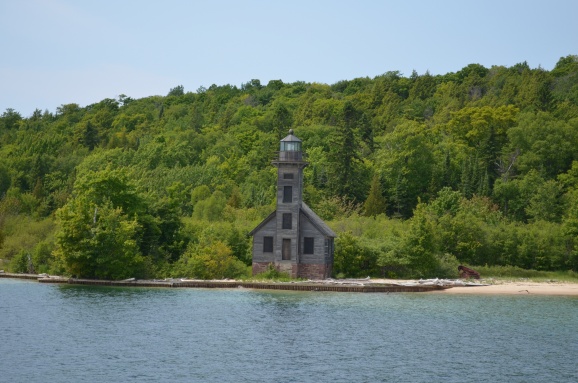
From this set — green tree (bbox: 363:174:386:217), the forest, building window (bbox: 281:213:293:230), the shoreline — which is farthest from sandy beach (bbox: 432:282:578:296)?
green tree (bbox: 363:174:386:217)

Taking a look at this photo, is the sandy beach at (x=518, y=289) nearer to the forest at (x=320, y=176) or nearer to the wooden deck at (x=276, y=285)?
the wooden deck at (x=276, y=285)

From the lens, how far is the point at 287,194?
6131cm

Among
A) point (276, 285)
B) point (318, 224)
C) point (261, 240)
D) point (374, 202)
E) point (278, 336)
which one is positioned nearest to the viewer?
point (278, 336)

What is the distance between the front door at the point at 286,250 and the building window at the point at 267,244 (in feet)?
3.18

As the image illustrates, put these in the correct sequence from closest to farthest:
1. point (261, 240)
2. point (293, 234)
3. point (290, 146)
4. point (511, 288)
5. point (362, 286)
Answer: point (362, 286)
point (511, 288)
point (293, 234)
point (290, 146)
point (261, 240)

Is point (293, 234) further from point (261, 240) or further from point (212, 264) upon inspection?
point (212, 264)

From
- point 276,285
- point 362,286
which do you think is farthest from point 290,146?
point 362,286

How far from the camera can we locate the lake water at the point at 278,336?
106 feet

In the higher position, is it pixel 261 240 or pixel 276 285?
pixel 261 240

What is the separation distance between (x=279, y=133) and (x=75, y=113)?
63.6 metres

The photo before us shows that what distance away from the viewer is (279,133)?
4225 inches

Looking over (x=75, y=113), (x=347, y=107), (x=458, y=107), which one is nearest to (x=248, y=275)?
(x=347, y=107)

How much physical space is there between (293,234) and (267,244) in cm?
217

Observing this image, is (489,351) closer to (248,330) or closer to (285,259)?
Result: (248,330)
